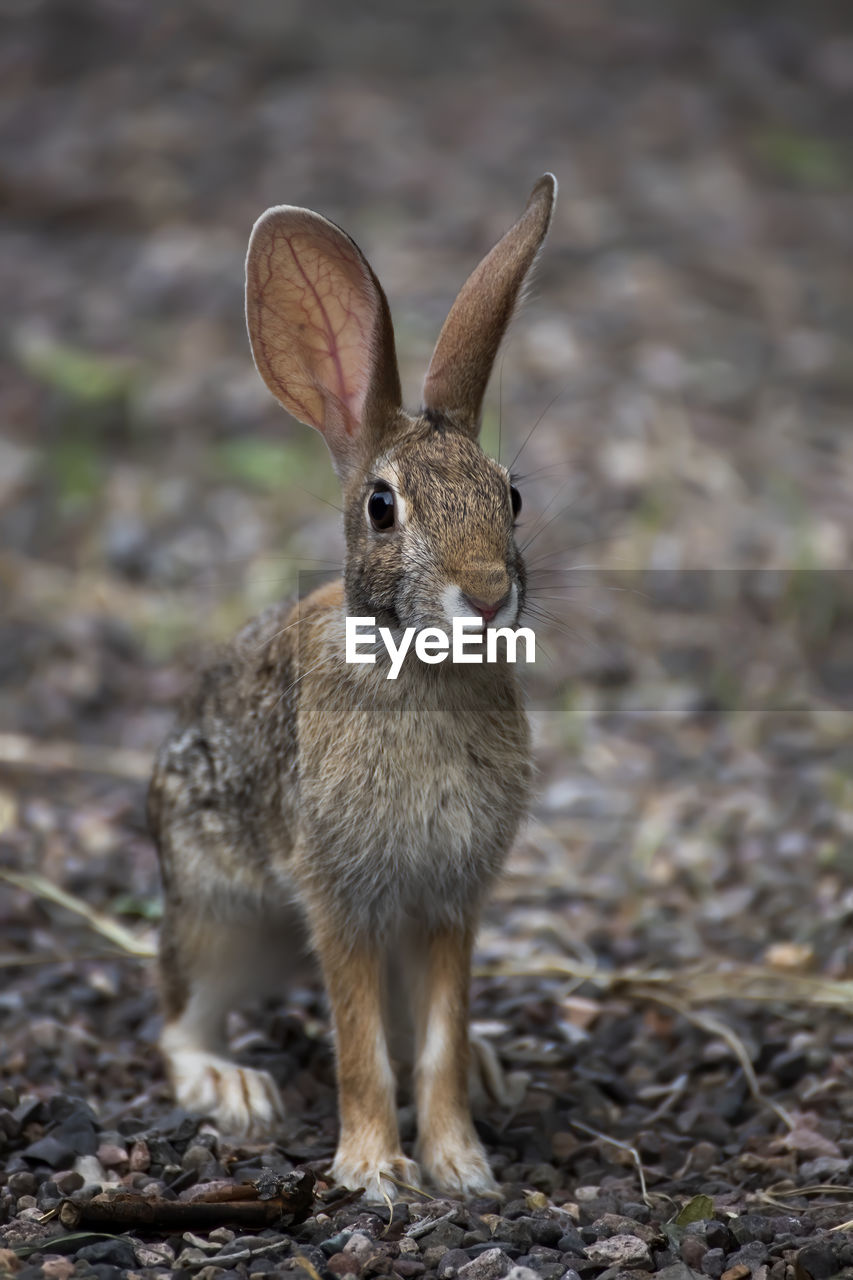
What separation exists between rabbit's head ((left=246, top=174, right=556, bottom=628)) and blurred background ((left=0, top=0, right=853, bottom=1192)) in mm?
345

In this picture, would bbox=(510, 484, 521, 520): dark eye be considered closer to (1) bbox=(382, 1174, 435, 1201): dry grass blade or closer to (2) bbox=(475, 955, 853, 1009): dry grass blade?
(1) bbox=(382, 1174, 435, 1201): dry grass blade

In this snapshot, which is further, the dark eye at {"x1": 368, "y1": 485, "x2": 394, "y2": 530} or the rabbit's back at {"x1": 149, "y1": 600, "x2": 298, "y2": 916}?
the rabbit's back at {"x1": 149, "y1": 600, "x2": 298, "y2": 916}

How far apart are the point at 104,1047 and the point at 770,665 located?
444cm

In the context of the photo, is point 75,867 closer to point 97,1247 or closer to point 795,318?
point 97,1247

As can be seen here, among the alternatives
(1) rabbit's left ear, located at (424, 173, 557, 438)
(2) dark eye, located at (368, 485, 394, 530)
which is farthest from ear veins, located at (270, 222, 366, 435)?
(2) dark eye, located at (368, 485, 394, 530)

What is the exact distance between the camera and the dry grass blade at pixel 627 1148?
494 cm

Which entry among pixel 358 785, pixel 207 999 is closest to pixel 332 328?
pixel 358 785

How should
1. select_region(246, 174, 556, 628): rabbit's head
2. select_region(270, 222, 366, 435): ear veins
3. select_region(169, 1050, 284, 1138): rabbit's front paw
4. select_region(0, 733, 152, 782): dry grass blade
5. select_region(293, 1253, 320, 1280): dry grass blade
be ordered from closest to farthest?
select_region(293, 1253, 320, 1280): dry grass blade, select_region(246, 174, 556, 628): rabbit's head, select_region(270, 222, 366, 435): ear veins, select_region(169, 1050, 284, 1138): rabbit's front paw, select_region(0, 733, 152, 782): dry grass blade

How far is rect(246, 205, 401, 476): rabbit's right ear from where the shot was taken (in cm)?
504

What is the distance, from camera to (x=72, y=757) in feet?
27.1

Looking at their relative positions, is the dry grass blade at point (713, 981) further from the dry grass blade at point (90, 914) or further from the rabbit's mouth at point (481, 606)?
the rabbit's mouth at point (481, 606)

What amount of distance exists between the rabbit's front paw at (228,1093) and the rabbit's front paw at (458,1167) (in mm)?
610

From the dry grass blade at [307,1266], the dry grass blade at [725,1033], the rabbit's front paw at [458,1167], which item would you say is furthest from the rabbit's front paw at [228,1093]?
the dry grass blade at [725,1033]

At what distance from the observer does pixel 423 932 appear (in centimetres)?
539
